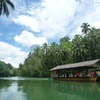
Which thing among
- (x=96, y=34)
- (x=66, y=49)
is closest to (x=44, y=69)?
(x=66, y=49)

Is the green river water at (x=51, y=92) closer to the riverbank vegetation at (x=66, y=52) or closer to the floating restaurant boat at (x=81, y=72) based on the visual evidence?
the floating restaurant boat at (x=81, y=72)

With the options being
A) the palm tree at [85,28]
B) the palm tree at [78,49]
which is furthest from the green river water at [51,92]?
the palm tree at [85,28]

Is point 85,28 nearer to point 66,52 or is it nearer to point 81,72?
point 66,52

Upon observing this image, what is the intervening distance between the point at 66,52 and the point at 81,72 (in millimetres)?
28635

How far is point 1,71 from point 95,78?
219ft

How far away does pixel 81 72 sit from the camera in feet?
106

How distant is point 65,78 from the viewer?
37156 millimetres

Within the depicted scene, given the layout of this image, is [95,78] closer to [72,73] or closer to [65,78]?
[72,73]

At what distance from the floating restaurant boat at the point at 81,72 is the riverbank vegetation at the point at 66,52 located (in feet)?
45.4

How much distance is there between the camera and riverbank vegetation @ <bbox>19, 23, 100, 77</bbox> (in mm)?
52156

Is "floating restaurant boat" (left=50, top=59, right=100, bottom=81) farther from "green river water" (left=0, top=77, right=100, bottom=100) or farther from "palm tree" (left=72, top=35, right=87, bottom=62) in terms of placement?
"palm tree" (left=72, top=35, right=87, bottom=62)

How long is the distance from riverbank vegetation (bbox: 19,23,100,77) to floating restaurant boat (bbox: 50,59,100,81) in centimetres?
1384

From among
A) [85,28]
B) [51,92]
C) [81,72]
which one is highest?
[85,28]


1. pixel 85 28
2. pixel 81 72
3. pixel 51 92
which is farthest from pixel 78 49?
pixel 51 92
